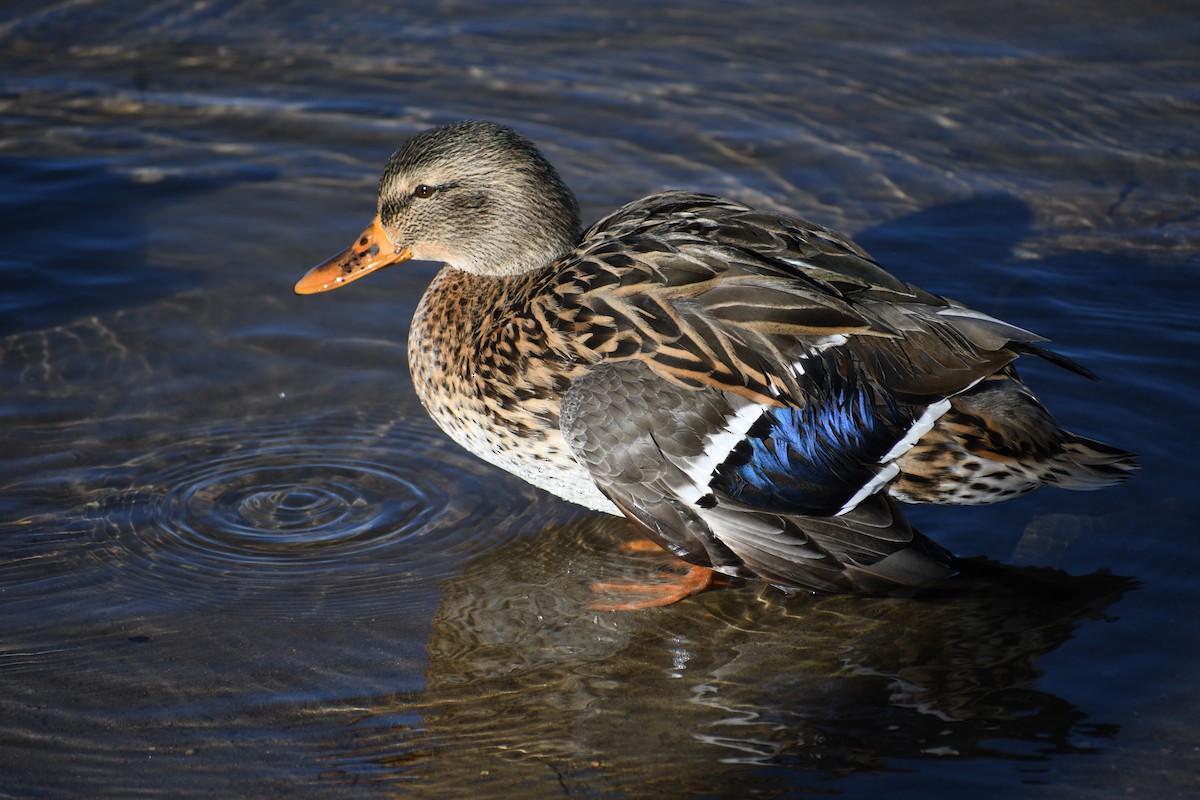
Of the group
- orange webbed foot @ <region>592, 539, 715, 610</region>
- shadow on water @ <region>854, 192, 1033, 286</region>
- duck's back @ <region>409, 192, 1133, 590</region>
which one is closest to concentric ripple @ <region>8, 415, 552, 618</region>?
orange webbed foot @ <region>592, 539, 715, 610</region>

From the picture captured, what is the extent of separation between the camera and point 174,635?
194 inches

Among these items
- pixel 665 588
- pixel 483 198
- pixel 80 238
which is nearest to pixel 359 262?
pixel 483 198

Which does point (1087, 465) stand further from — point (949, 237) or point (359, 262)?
point (359, 262)

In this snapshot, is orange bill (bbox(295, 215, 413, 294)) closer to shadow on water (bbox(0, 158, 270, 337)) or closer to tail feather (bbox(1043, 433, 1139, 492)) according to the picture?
shadow on water (bbox(0, 158, 270, 337))

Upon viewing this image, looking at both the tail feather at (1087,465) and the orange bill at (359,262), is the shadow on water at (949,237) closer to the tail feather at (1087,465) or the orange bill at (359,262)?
the tail feather at (1087,465)

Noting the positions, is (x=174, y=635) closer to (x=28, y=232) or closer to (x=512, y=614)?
(x=512, y=614)

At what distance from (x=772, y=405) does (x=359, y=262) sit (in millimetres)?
2184

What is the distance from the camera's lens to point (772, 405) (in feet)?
15.7

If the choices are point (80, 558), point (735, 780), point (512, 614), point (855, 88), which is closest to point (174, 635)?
point (80, 558)

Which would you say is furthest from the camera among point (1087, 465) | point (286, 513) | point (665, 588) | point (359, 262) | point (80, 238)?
point (80, 238)

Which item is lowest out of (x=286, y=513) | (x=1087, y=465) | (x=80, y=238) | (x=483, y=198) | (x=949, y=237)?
(x=286, y=513)

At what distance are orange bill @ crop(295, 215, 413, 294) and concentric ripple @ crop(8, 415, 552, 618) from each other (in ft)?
2.29

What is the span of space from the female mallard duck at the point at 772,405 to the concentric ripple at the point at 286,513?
662 mm

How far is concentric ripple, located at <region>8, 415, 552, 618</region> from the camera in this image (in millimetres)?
5242
